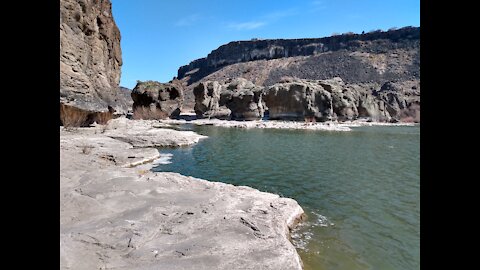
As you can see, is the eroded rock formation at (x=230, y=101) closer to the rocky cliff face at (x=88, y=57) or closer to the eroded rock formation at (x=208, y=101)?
the eroded rock formation at (x=208, y=101)

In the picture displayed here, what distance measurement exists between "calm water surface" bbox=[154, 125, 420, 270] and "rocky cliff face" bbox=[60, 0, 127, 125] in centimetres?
563

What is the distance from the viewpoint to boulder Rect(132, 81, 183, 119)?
208 feet

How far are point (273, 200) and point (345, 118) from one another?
60890 millimetres

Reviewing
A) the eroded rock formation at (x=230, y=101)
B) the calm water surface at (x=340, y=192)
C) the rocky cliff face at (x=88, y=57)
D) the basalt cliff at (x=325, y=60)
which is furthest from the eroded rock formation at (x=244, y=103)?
the basalt cliff at (x=325, y=60)

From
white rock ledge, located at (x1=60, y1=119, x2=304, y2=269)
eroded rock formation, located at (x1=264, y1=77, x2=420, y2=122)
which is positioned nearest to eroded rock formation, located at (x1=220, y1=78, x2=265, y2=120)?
eroded rock formation, located at (x1=264, y1=77, x2=420, y2=122)

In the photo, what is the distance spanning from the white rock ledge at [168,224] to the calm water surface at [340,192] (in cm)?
99

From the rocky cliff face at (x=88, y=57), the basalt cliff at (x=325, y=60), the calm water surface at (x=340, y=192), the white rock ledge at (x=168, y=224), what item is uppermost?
the basalt cliff at (x=325, y=60)

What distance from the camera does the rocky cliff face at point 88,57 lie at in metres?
15.8

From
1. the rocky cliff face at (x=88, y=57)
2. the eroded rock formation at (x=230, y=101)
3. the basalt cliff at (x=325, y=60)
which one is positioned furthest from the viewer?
the basalt cliff at (x=325, y=60)

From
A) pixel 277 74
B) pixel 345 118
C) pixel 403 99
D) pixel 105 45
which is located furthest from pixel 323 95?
pixel 277 74

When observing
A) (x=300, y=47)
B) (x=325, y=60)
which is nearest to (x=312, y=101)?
(x=325, y=60)

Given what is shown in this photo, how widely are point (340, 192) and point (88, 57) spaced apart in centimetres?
1688
